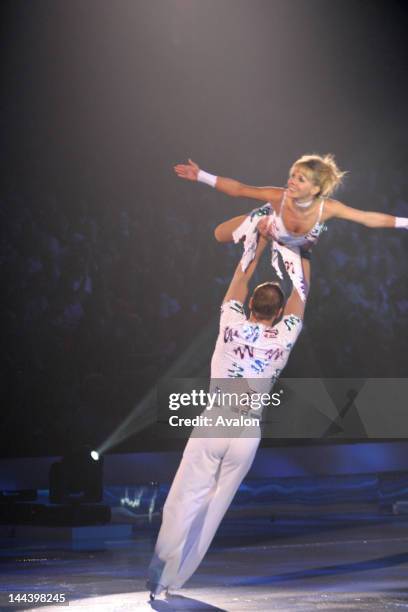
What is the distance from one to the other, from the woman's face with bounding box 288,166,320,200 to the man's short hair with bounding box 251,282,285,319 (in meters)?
0.77

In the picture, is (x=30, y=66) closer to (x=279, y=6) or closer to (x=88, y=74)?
(x=88, y=74)

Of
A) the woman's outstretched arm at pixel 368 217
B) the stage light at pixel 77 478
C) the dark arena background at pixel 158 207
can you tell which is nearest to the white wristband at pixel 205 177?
the woman's outstretched arm at pixel 368 217

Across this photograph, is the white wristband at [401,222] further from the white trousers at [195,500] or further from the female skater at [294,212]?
the white trousers at [195,500]

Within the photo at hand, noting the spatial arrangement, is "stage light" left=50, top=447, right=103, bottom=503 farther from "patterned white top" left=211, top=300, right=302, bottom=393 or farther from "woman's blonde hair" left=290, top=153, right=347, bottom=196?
"woman's blonde hair" left=290, top=153, right=347, bottom=196

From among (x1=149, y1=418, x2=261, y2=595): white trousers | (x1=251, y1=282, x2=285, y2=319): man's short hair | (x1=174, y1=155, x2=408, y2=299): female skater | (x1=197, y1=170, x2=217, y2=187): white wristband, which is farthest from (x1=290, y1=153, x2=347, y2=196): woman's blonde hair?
(x1=149, y1=418, x2=261, y2=595): white trousers

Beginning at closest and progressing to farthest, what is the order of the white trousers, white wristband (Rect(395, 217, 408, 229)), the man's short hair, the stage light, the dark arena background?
the white trousers < the man's short hair < white wristband (Rect(395, 217, 408, 229)) < the stage light < the dark arena background

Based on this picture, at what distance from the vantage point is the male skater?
17.3 ft

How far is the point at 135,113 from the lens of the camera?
1128 cm

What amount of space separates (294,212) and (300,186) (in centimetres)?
21

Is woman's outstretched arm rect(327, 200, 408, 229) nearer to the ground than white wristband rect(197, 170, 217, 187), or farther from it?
nearer to the ground

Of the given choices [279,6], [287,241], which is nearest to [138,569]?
[287,241]

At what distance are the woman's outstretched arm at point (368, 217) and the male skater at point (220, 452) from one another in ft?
2.59

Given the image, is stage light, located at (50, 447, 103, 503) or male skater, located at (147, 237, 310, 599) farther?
stage light, located at (50, 447, 103, 503)

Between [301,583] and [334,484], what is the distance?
8.10m
